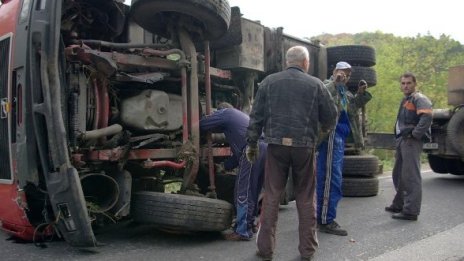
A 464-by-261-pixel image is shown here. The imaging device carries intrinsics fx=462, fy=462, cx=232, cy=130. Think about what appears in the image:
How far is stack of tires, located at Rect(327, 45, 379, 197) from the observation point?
6.60m

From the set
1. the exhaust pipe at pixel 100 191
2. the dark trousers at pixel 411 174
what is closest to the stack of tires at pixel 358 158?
the dark trousers at pixel 411 174

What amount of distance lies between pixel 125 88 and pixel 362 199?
12.4 feet

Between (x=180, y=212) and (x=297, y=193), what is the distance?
0.95 m

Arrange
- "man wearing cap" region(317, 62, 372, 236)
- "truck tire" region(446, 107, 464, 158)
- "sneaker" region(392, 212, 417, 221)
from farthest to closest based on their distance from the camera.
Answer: "truck tire" region(446, 107, 464, 158) < "sneaker" region(392, 212, 417, 221) < "man wearing cap" region(317, 62, 372, 236)

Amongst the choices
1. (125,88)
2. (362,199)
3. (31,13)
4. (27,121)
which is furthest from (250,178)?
(362,199)

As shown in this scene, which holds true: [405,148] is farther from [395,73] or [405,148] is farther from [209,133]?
[395,73]

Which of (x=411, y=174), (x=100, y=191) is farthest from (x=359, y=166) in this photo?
(x=100, y=191)

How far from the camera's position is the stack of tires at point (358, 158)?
6602 millimetres

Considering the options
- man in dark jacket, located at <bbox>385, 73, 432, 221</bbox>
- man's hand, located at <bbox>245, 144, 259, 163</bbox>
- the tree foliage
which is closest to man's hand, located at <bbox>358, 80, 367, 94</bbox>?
man in dark jacket, located at <bbox>385, 73, 432, 221</bbox>

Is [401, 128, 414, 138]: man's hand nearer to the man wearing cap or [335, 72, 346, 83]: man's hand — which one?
the man wearing cap

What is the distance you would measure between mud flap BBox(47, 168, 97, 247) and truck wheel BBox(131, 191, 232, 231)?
1.83 ft

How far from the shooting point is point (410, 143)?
17.0 feet

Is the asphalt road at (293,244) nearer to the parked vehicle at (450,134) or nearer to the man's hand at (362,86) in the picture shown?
the man's hand at (362,86)

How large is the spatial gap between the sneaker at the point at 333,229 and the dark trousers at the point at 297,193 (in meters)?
0.83
